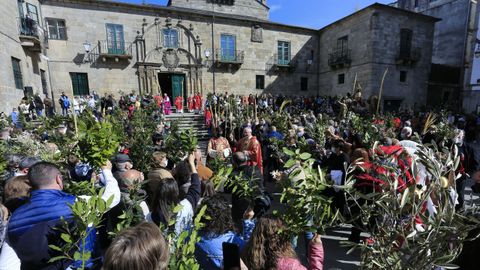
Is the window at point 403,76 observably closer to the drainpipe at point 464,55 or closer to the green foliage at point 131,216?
the drainpipe at point 464,55

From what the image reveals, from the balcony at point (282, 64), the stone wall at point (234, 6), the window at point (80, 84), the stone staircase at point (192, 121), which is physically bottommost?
the stone staircase at point (192, 121)

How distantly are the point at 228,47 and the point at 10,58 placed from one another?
13.5 m

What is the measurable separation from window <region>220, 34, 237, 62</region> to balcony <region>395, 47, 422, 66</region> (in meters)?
12.4

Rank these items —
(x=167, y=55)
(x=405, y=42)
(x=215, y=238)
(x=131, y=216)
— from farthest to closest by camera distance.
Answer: (x=405, y=42) → (x=167, y=55) → (x=215, y=238) → (x=131, y=216)

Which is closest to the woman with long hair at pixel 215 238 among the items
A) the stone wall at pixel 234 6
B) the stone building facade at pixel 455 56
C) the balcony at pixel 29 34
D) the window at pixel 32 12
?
the balcony at pixel 29 34

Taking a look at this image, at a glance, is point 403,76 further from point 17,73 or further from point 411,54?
point 17,73

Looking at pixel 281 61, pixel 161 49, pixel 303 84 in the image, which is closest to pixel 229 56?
pixel 281 61

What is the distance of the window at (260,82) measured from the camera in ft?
72.4

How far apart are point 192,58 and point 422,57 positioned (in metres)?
17.9

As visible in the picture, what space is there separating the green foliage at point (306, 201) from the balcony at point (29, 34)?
17.0m

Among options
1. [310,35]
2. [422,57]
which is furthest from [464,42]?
[310,35]

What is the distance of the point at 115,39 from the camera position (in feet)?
57.4

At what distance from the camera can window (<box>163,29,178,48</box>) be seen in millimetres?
18734

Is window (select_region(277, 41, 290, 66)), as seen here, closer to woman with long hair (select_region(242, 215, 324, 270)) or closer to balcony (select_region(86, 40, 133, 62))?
balcony (select_region(86, 40, 133, 62))
